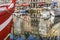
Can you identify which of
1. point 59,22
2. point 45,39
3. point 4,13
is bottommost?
point 45,39

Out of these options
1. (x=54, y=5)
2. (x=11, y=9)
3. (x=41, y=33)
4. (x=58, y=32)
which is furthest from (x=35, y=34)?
(x=11, y=9)

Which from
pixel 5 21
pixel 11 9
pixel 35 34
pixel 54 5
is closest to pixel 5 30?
pixel 5 21

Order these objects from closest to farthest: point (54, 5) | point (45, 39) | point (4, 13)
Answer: point (4, 13) → point (45, 39) → point (54, 5)

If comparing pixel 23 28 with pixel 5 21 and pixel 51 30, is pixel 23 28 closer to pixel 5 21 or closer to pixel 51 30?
pixel 51 30

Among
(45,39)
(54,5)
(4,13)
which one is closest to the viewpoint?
(4,13)

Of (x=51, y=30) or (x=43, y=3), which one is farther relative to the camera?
(x=43, y=3)

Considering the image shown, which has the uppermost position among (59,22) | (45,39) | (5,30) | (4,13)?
(4,13)

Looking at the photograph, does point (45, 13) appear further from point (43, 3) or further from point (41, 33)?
point (43, 3)

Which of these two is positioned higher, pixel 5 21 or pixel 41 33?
pixel 5 21

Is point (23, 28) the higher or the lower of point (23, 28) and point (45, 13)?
the lower
